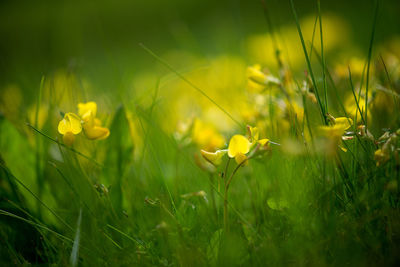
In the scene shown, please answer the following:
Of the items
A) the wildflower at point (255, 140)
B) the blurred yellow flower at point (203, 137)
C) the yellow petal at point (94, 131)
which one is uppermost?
the yellow petal at point (94, 131)

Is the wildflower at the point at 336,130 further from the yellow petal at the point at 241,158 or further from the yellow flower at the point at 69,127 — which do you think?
the yellow flower at the point at 69,127

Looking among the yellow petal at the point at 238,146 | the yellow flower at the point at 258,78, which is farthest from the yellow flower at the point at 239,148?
the yellow flower at the point at 258,78

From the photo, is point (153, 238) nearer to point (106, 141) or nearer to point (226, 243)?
point (226, 243)

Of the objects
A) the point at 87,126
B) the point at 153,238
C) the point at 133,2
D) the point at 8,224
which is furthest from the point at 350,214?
the point at 133,2

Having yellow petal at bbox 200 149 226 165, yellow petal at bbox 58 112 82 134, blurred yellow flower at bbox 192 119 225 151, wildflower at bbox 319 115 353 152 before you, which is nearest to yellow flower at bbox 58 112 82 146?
yellow petal at bbox 58 112 82 134

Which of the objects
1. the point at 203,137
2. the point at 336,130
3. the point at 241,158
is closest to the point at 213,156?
the point at 241,158

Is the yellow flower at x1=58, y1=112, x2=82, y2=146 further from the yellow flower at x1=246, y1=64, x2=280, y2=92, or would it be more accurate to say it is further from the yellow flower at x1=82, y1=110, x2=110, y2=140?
the yellow flower at x1=246, y1=64, x2=280, y2=92
